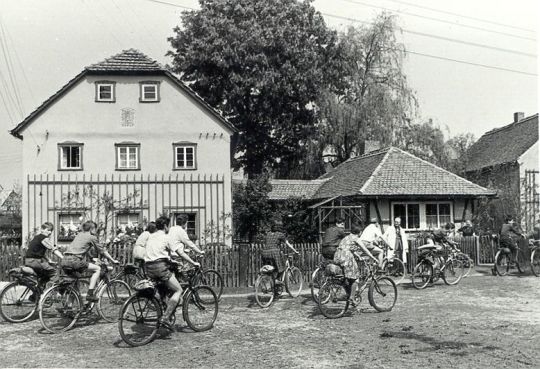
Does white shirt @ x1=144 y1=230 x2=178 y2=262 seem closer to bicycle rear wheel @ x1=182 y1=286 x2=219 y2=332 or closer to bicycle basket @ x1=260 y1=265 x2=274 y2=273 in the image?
bicycle rear wheel @ x1=182 y1=286 x2=219 y2=332

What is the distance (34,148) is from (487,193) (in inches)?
762

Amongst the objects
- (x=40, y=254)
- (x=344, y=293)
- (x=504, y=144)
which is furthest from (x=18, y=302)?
(x=504, y=144)

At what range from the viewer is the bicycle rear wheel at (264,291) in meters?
12.0

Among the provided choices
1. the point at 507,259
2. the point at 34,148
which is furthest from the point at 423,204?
the point at 34,148

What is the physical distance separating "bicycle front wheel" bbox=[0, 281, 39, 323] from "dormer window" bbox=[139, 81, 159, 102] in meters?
16.0

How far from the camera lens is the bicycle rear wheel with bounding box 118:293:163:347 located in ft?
27.2

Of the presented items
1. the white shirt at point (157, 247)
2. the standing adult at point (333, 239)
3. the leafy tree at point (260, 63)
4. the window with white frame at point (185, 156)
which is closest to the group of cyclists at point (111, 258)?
the white shirt at point (157, 247)

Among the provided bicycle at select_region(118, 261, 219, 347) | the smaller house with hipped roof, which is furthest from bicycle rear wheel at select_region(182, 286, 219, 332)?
the smaller house with hipped roof

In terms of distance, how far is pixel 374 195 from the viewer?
24000mm

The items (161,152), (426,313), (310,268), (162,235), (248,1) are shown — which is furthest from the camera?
(248,1)

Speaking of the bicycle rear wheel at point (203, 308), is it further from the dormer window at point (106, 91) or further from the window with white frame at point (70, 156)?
the dormer window at point (106, 91)

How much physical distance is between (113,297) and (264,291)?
9.98 ft

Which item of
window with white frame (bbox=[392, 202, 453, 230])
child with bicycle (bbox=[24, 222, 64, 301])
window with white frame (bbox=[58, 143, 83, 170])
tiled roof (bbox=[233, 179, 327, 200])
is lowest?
child with bicycle (bbox=[24, 222, 64, 301])

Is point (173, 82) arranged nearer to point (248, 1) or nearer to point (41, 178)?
point (41, 178)
